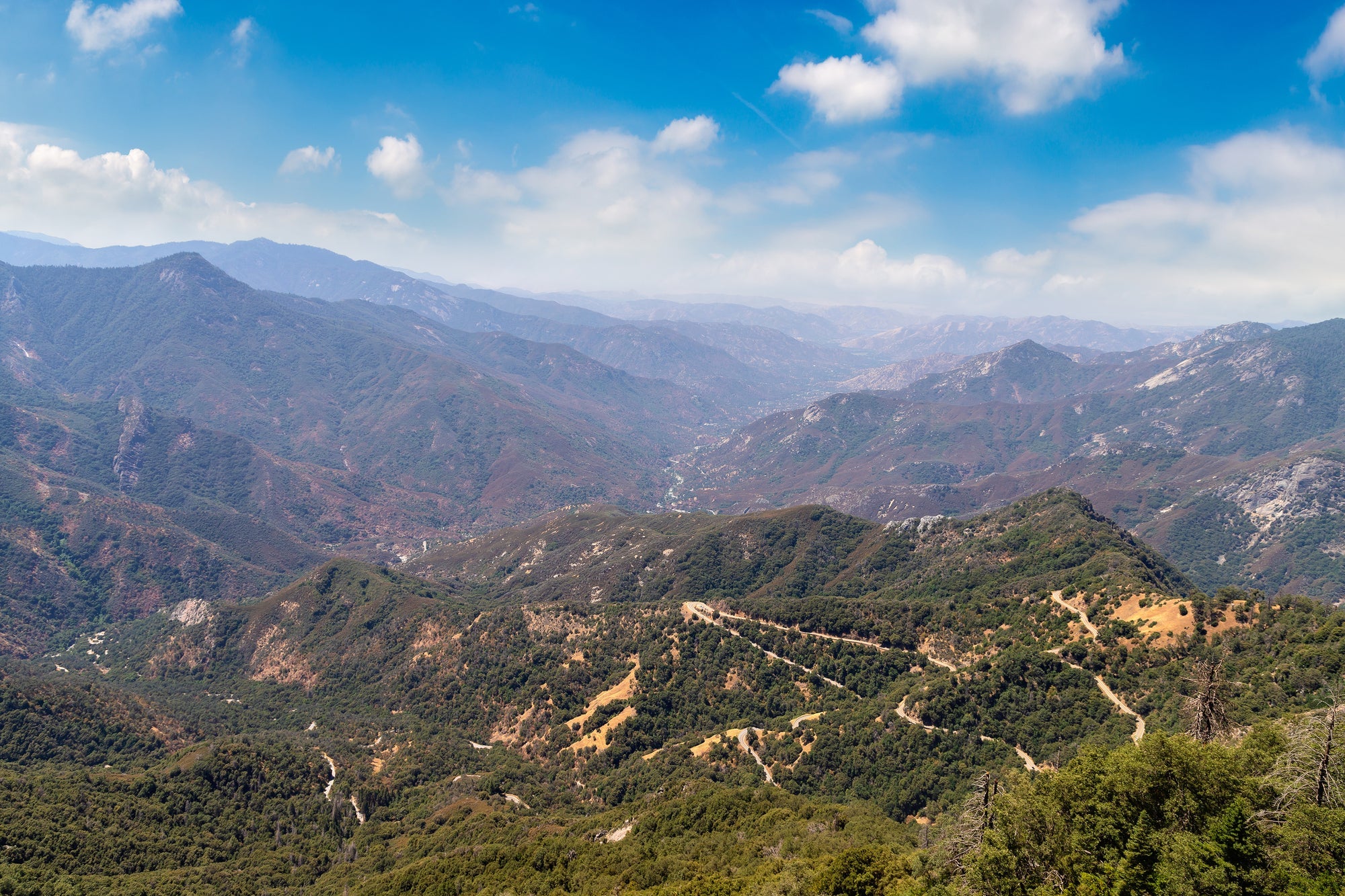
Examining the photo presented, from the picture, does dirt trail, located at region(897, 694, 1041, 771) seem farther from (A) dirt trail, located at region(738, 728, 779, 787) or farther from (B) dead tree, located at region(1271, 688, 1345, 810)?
(B) dead tree, located at region(1271, 688, 1345, 810)

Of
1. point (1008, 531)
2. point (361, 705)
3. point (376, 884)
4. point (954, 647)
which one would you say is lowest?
point (361, 705)

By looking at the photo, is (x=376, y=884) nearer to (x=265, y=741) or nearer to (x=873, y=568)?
(x=265, y=741)

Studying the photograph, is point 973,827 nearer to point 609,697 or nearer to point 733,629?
point 609,697

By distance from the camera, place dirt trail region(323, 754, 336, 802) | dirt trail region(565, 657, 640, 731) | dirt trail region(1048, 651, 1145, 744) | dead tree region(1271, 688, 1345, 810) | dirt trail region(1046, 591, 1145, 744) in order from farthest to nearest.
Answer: dirt trail region(565, 657, 640, 731)
dirt trail region(323, 754, 336, 802)
dirt trail region(1046, 591, 1145, 744)
dirt trail region(1048, 651, 1145, 744)
dead tree region(1271, 688, 1345, 810)

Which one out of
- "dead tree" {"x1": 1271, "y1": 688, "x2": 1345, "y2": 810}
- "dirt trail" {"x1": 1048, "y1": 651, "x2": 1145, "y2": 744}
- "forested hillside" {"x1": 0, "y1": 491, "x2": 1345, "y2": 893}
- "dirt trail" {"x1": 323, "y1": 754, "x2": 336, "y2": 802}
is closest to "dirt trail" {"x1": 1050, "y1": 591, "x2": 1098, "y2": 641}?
"forested hillside" {"x1": 0, "y1": 491, "x2": 1345, "y2": 893}

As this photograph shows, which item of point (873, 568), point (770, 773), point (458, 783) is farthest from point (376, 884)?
point (873, 568)

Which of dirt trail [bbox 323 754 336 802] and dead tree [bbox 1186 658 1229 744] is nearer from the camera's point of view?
dead tree [bbox 1186 658 1229 744]

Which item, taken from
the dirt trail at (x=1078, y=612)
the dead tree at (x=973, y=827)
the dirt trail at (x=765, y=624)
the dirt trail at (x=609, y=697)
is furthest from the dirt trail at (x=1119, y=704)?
the dirt trail at (x=609, y=697)

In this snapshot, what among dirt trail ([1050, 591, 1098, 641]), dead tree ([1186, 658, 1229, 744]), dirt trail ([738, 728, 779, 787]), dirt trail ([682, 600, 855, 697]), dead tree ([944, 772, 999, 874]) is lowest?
dirt trail ([738, 728, 779, 787])
